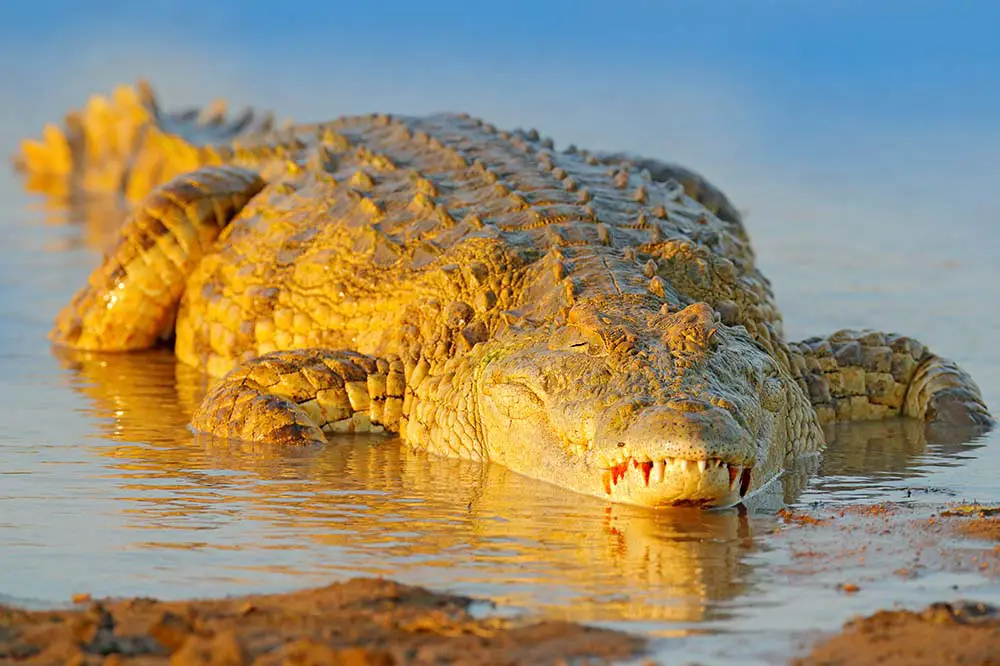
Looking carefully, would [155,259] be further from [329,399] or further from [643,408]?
[643,408]

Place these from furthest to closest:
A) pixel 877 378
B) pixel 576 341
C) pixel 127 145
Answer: pixel 127 145 → pixel 877 378 → pixel 576 341

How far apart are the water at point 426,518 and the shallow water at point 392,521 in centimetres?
1

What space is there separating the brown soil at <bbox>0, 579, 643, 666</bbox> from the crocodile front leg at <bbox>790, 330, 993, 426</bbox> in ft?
14.4

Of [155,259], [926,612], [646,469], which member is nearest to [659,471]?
[646,469]

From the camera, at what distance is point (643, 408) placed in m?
6.64

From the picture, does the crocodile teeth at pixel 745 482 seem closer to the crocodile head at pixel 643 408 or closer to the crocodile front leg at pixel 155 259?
the crocodile head at pixel 643 408

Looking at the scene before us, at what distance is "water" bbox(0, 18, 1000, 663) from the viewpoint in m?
5.20

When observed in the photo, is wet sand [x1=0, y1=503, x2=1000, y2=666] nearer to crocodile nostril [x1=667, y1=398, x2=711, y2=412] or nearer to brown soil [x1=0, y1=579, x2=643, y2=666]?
brown soil [x1=0, y1=579, x2=643, y2=666]

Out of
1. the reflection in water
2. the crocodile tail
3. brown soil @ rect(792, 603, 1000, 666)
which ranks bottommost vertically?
brown soil @ rect(792, 603, 1000, 666)

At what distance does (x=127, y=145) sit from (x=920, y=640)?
16.1 meters

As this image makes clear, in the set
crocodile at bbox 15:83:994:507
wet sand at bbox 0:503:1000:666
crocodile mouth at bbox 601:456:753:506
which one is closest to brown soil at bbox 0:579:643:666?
wet sand at bbox 0:503:1000:666

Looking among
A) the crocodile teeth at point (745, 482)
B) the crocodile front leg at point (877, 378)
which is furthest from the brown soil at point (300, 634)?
the crocodile front leg at point (877, 378)

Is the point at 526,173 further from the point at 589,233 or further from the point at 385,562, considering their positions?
the point at 385,562

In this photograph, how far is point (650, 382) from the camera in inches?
270
